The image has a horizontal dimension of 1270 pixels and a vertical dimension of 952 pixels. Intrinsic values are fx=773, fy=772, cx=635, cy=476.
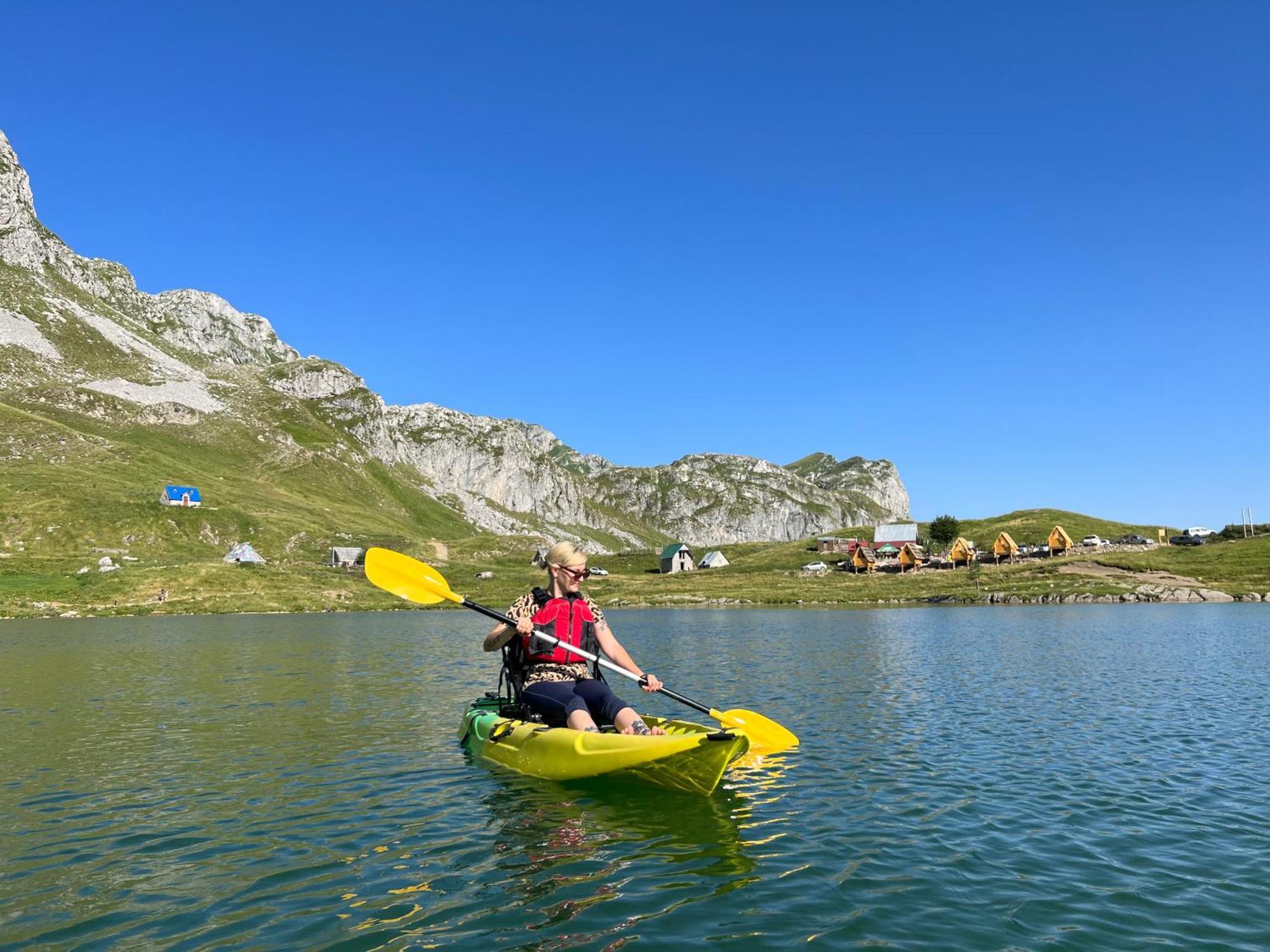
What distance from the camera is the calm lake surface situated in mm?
9609

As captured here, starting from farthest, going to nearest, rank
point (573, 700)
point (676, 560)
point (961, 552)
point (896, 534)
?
point (896, 534), point (676, 560), point (961, 552), point (573, 700)

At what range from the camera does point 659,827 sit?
13.4 m

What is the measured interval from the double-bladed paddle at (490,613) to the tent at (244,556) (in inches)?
4874

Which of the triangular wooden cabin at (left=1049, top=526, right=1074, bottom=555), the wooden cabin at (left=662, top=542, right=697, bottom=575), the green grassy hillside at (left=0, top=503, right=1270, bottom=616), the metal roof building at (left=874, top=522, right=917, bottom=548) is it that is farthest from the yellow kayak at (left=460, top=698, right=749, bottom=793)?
the metal roof building at (left=874, top=522, right=917, bottom=548)

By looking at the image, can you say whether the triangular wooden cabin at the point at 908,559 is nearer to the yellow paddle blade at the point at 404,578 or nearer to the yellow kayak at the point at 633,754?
the yellow paddle blade at the point at 404,578

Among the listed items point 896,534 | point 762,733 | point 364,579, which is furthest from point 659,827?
point 896,534

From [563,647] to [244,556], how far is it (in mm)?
134732

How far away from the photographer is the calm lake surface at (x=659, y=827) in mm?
9609

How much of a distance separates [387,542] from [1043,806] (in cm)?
16518

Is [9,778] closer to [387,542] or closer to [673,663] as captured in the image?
[673,663]

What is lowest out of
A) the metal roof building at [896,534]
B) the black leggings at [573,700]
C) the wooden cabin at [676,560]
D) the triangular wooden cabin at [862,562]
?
the black leggings at [573,700]

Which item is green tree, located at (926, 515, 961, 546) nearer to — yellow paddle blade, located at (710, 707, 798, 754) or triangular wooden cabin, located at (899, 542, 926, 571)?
triangular wooden cabin, located at (899, 542, 926, 571)

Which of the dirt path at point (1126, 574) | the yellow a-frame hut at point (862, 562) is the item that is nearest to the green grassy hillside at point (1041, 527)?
the yellow a-frame hut at point (862, 562)

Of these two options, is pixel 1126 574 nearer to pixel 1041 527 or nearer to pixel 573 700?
pixel 1041 527
